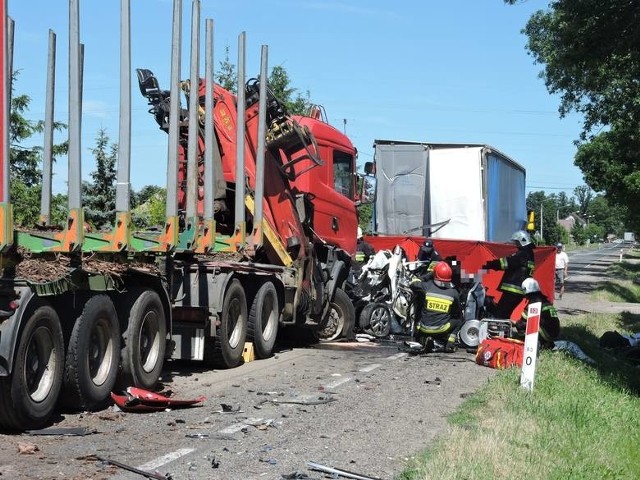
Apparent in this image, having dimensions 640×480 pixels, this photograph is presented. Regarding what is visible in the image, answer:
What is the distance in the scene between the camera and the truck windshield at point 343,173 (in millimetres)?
15586

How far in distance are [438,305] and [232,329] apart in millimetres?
3352

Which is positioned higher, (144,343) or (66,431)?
(144,343)

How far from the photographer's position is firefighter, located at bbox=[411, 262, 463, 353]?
1343 cm

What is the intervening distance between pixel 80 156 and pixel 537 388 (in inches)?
214

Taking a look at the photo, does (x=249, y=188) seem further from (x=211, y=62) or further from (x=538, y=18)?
(x=538, y=18)

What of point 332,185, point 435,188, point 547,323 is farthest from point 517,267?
point 435,188

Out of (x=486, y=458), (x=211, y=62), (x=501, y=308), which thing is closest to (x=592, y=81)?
(x=501, y=308)

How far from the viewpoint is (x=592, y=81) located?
19375mm

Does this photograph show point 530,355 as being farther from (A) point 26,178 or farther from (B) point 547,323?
(A) point 26,178

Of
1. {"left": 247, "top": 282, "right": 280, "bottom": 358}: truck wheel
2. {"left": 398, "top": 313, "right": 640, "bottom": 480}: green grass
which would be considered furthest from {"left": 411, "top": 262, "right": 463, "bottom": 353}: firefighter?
{"left": 247, "top": 282, "right": 280, "bottom": 358}: truck wheel

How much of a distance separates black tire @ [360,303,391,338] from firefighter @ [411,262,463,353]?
7.45 feet

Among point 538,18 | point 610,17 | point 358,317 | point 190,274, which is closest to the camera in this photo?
point 190,274

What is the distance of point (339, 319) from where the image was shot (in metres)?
15.5

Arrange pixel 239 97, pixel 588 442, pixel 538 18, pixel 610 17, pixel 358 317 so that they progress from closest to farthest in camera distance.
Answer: pixel 588 442
pixel 239 97
pixel 610 17
pixel 358 317
pixel 538 18
